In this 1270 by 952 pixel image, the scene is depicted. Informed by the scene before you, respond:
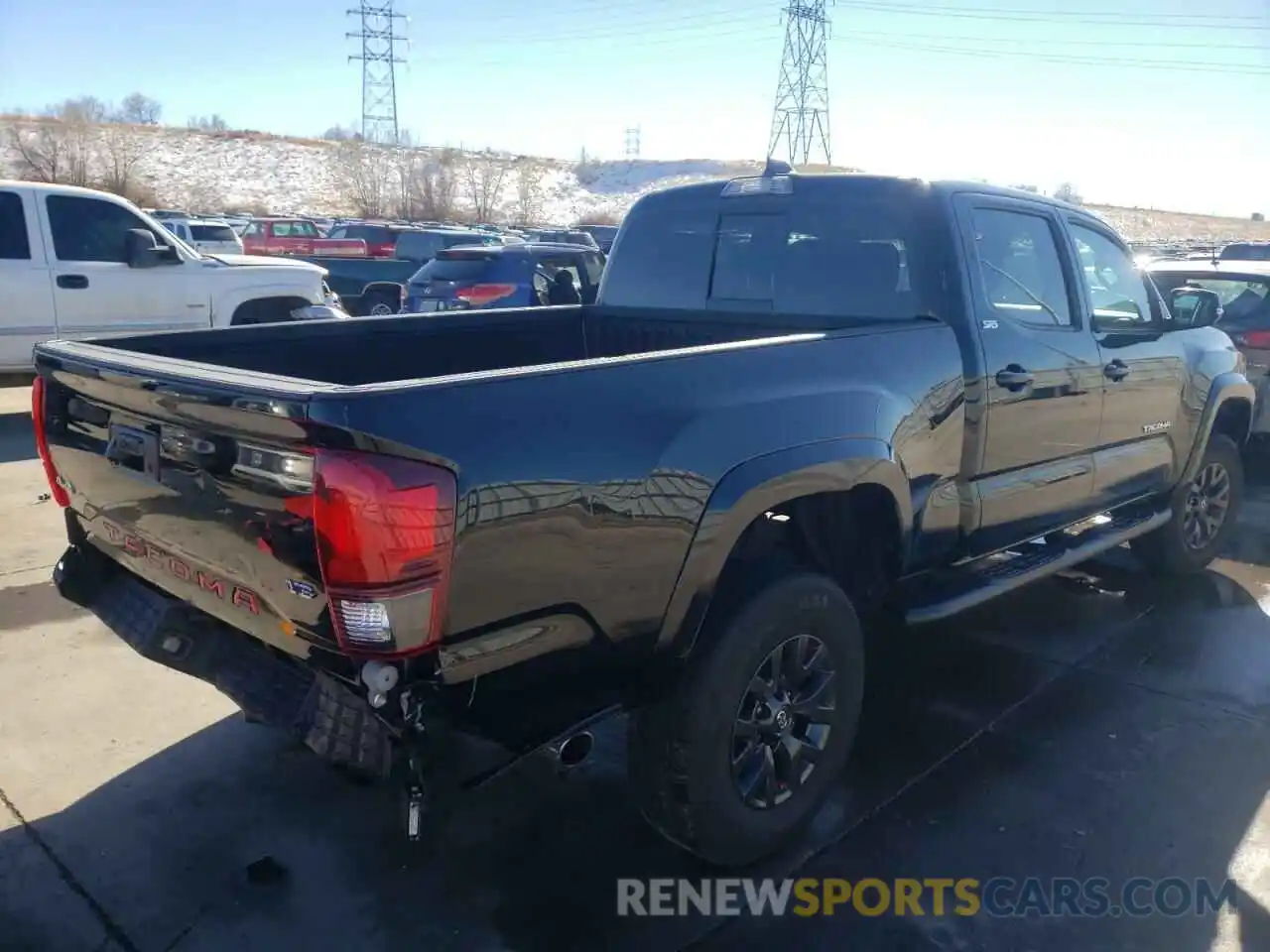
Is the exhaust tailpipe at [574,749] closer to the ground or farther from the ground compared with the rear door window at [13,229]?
closer to the ground

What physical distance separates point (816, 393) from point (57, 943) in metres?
2.54

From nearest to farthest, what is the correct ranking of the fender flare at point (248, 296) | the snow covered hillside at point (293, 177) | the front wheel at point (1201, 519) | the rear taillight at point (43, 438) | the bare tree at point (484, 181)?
the rear taillight at point (43, 438), the front wheel at point (1201, 519), the fender flare at point (248, 296), the snow covered hillside at point (293, 177), the bare tree at point (484, 181)

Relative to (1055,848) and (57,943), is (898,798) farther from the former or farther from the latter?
(57,943)

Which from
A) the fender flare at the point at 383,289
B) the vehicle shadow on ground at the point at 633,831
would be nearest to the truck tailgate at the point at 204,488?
the vehicle shadow on ground at the point at 633,831

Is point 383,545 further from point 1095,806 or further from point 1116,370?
point 1116,370

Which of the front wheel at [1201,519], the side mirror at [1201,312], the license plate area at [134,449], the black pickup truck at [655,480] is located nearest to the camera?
the black pickup truck at [655,480]

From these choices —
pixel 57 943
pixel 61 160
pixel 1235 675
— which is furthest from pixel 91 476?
pixel 61 160

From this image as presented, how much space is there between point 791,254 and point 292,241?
932 inches

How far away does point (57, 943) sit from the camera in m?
2.75

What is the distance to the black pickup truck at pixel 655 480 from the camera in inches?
88.5

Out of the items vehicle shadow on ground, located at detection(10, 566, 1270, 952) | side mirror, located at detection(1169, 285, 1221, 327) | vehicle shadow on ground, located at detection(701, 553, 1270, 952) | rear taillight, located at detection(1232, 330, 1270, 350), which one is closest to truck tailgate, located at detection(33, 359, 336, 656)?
vehicle shadow on ground, located at detection(10, 566, 1270, 952)

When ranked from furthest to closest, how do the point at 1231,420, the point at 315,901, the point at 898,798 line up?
the point at 1231,420, the point at 898,798, the point at 315,901

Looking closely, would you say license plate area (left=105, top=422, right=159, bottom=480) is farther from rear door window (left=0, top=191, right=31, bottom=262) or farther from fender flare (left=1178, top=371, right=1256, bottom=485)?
rear door window (left=0, top=191, right=31, bottom=262)

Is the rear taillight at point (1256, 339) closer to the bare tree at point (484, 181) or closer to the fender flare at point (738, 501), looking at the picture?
the fender flare at point (738, 501)
